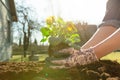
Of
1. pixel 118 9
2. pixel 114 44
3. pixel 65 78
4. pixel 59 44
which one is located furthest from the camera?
pixel 59 44

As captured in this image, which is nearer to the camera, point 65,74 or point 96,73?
point 96,73

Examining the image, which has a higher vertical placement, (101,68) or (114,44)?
(114,44)

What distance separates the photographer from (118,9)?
114 inches

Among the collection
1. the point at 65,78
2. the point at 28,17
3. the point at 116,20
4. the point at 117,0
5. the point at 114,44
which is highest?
the point at 28,17

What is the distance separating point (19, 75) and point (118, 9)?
4.21 feet

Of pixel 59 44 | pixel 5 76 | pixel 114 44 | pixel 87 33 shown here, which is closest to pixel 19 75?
pixel 5 76

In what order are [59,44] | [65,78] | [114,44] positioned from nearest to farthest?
[65,78] → [114,44] → [59,44]

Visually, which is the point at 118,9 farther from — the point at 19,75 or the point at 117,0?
the point at 19,75

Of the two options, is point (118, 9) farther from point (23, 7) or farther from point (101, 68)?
point (23, 7)

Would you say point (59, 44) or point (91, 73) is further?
point (59, 44)

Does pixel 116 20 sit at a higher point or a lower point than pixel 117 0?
lower

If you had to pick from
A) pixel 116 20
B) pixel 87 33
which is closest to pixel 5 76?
pixel 116 20

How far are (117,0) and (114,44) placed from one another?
25.9 inches

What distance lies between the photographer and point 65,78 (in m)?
2.02
